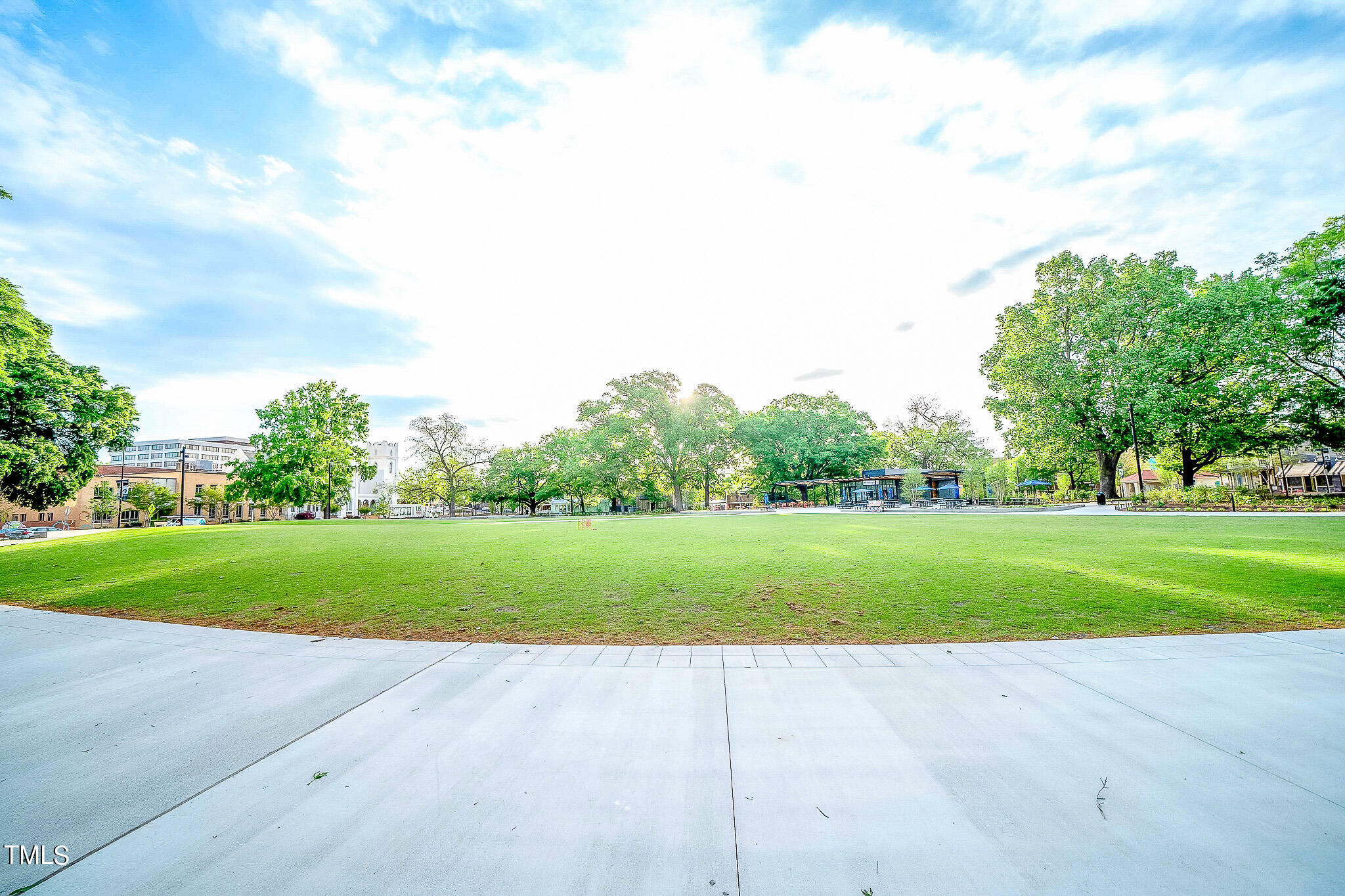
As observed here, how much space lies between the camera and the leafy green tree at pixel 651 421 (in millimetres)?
48969

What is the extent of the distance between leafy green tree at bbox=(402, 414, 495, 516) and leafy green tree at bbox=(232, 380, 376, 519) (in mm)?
14702

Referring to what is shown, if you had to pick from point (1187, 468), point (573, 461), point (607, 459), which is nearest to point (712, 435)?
point (607, 459)

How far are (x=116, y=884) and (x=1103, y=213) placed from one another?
27.7 m

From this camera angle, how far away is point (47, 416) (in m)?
23.1

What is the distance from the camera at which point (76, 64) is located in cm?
967

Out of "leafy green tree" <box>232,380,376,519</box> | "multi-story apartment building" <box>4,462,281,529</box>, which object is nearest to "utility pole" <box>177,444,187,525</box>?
"multi-story apartment building" <box>4,462,281,529</box>

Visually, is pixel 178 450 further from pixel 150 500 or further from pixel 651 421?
pixel 651 421

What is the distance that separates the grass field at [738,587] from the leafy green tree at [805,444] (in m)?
38.7

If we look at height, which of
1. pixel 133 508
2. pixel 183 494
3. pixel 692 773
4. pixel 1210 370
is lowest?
pixel 692 773

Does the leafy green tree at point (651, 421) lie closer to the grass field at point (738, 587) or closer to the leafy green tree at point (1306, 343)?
the grass field at point (738, 587)

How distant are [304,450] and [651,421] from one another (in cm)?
3101

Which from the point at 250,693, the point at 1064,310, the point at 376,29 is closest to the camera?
the point at 250,693

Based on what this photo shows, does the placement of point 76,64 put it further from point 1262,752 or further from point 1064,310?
point 1064,310

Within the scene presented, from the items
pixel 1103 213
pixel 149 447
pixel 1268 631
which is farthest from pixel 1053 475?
pixel 149 447
